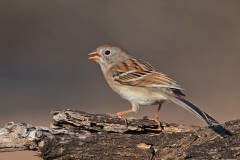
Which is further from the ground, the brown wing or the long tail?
the brown wing

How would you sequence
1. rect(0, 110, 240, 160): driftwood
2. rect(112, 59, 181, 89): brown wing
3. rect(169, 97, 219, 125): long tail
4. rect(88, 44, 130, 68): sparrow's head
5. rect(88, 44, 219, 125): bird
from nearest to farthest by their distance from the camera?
rect(0, 110, 240, 160): driftwood < rect(169, 97, 219, 125): long tail < rect(88, 44, 219, 125): bird < rect(112, 59, 181, 89): brown wing < rect(88, 44, 130, 68): sparrow's head

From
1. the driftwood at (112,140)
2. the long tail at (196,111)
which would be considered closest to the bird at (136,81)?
the long tail at (196,111)

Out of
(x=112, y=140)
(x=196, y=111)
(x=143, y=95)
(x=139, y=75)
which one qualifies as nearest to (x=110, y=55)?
(x=139, y=75)

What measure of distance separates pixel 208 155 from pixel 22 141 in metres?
1.65

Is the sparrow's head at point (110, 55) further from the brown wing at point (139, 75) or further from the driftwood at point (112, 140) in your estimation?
the driftwood at point (112, 140)

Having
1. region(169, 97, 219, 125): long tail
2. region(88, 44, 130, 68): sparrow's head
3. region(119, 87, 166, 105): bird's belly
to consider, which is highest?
region(88, 44, 130, 68): sparrow's head

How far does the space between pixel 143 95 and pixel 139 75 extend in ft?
→ 1.02

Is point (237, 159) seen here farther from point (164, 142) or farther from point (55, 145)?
point (55, 145)

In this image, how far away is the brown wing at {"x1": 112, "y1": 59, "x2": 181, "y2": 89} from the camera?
726 cm

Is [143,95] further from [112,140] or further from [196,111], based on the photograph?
[112,140]

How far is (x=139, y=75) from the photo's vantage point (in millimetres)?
7637

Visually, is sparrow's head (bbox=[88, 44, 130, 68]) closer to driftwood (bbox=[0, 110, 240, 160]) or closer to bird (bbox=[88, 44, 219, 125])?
bird (bbox=[88, 44, 219, 125])

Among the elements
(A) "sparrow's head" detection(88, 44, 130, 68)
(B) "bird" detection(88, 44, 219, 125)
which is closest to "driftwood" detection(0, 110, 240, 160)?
(B) "bird" detection(88, 44, 219, 125)

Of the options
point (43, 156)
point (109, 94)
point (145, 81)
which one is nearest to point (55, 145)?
point (43, 156)
